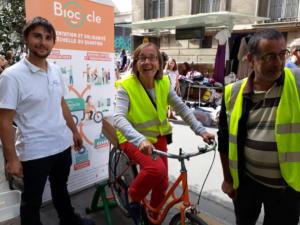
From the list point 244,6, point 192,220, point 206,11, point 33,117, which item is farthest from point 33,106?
point 206,11

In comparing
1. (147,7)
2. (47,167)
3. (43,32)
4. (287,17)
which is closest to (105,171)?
(47,167)

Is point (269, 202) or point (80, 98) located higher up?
point (80, 98)

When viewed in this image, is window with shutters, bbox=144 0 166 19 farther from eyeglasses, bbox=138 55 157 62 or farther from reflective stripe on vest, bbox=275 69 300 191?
reflective stripe on vest, bbox=275 69 300 191

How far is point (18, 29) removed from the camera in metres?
3.82

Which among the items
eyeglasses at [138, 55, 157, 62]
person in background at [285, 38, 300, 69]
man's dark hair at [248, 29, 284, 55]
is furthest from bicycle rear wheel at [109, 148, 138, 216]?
person in background at [285, 38, 300, 69]

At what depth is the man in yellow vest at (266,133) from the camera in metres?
1.46

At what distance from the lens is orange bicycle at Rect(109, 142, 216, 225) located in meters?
1.89

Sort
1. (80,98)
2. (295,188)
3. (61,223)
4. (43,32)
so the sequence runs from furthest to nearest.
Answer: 1. (80,98)
2. (61,223)
3. (43,32)
4. (295,188)

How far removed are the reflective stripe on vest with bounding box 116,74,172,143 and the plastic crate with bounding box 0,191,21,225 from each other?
56.8 inches

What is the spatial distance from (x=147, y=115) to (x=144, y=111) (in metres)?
0.05

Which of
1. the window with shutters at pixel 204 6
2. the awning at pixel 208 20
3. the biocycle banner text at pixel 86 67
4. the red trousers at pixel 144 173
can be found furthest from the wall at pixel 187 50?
the red trousers at pixel 144 173

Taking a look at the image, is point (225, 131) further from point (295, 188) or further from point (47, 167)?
point (47, 167)

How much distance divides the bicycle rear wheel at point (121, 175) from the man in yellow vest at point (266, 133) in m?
1.09

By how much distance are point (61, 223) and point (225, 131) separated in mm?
1952
